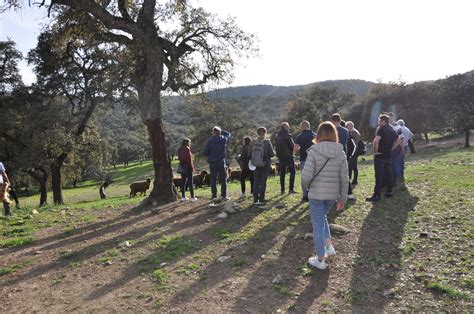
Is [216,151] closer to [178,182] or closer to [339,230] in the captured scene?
[339,230]

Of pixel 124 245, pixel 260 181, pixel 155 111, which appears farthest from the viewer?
pixel 155 111

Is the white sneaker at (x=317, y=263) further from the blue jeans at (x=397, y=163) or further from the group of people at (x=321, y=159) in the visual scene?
the blue jeans at (x=397, y=163)

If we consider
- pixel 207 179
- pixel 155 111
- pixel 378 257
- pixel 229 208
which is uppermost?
pixel 155 111

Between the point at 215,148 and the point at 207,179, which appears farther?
the point at 207,179

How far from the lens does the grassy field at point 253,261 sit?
16.7 ft

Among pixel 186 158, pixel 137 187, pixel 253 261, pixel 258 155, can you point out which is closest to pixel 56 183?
pixel 137 187

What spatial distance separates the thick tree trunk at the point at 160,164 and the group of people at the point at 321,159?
56 cm

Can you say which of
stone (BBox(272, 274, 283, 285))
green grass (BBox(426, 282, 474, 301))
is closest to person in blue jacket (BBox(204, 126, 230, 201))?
stone (BBox(272, 274, 283, 285))

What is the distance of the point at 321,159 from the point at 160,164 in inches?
309

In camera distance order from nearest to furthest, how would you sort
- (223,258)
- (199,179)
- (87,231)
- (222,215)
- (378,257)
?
(378,257), (223,258), (222,215), (87,231), (199,179)

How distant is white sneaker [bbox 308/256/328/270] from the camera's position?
5836mm

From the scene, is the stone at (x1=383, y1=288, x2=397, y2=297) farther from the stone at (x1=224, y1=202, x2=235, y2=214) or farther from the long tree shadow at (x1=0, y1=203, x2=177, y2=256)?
the long tree shadow at (x1=0, y1=203, x2=177, y2=256)

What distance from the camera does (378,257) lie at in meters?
6.26

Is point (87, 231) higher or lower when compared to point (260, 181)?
lower
